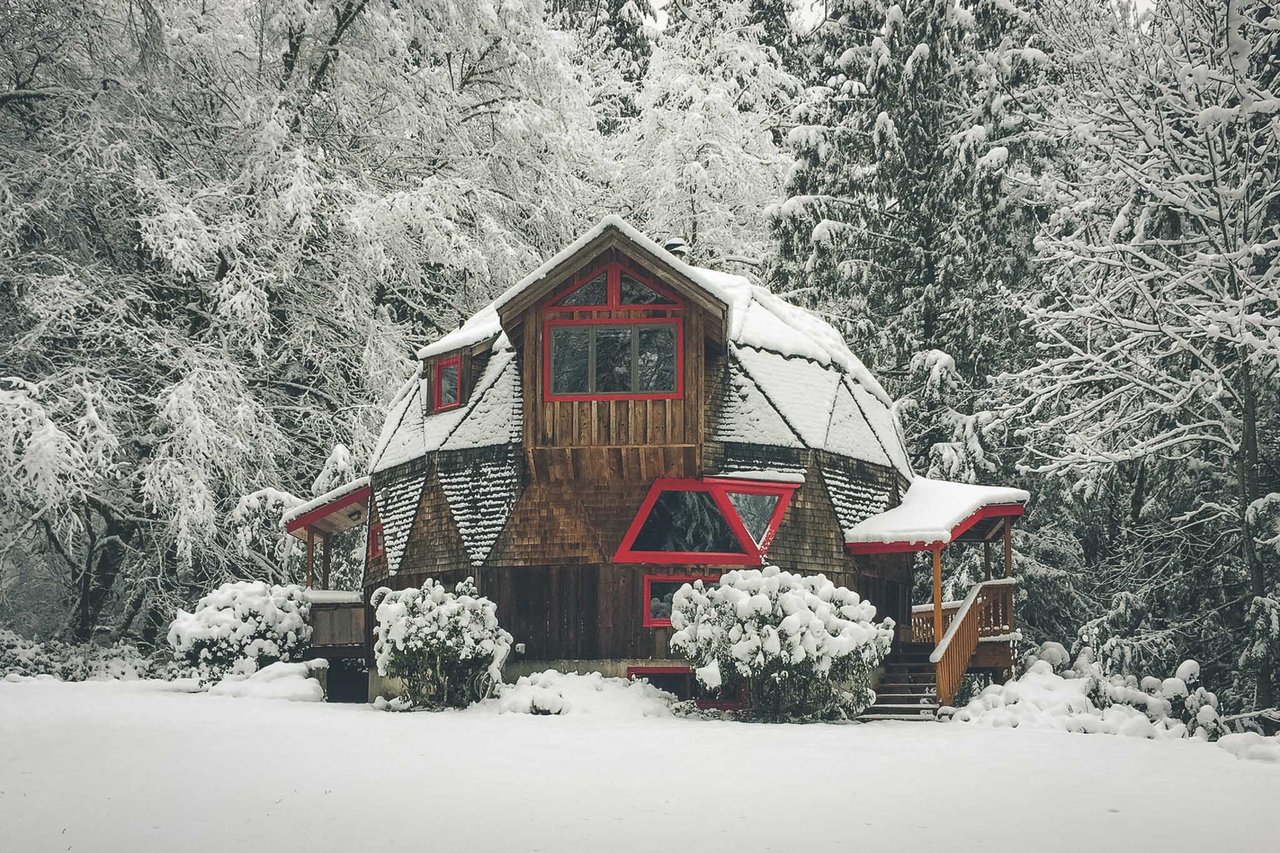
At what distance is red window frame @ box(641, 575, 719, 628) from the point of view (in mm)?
19250

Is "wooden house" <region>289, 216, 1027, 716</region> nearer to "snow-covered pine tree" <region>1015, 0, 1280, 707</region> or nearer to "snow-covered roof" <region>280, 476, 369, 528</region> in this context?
"snow-covered roof" <region>280, 476, 369, 528</region>

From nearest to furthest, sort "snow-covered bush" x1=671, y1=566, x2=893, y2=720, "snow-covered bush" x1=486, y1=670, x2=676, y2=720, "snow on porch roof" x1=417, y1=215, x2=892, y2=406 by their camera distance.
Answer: "snow-covered bush" x1=671, y1=566, x2=893, y2=720 → "snow-covered bush" x1=486, y1=670, x2=676, y2=720 → "snow on porch roof" x1=417, y1=215, x2=892, y2=406

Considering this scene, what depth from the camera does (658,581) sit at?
19.4m

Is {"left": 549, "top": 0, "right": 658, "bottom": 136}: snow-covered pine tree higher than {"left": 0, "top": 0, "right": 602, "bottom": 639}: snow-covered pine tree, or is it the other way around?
{"left": 549, "top": 0, "right": 658, "bottom": 136}: snow-covered pine tree

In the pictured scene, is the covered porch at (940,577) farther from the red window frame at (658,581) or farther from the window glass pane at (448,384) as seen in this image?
the window glass pane at (448,384)

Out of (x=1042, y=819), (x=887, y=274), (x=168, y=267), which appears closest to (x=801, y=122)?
(x=887, y=274)

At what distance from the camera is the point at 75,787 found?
36.5 feet

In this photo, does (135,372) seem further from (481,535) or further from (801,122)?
(801,122)

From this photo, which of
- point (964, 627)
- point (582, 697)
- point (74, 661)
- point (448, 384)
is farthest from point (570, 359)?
point (74, 661)

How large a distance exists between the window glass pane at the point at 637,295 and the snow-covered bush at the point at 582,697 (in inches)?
196

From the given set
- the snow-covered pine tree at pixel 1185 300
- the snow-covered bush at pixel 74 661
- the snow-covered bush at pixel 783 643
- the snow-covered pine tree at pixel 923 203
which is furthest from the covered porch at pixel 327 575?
the snow-covered pine tree at pixel 1185 300

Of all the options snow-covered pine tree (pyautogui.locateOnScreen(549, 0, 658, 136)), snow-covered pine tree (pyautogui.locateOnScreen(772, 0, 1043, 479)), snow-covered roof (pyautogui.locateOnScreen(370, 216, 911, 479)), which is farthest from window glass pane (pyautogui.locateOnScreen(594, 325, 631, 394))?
snow-covered pine tree (pyautogui.locateOnScreen(549, 0, 658, 136))

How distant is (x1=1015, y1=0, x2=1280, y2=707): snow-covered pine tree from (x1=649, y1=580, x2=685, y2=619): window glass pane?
5.69m

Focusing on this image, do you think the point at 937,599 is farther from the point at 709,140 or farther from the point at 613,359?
the point at 709,140
